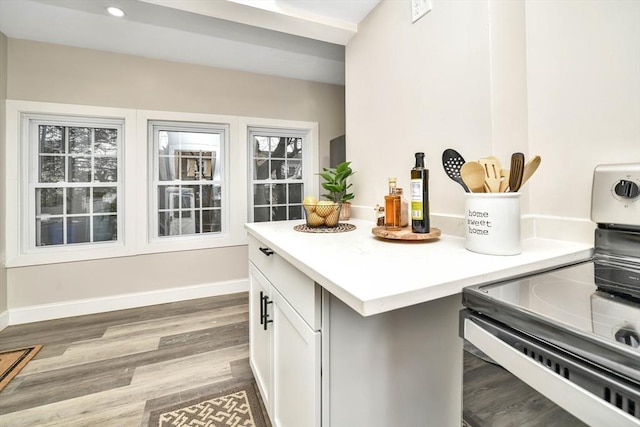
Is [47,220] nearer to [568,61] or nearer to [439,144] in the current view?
[439,144]

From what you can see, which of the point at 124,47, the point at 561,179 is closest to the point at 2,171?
the point at 124,47

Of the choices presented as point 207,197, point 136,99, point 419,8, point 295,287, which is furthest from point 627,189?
point 136,99

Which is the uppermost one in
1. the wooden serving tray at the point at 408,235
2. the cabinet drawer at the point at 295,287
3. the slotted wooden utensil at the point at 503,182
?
the slotted wooden utensil at the point at 503,182

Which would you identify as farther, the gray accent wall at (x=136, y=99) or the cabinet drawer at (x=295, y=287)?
the gray accent wall at (x=136, y=99)

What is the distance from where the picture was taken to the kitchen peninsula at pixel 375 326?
2.15ft

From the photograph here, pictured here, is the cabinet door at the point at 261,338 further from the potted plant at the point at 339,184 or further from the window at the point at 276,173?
the window at the point at 276,173

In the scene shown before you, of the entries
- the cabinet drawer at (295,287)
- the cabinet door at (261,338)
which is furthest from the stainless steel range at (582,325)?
the cabinet door at (261,338)

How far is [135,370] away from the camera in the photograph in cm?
174

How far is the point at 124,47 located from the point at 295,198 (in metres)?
2.13

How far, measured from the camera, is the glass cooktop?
410 mm

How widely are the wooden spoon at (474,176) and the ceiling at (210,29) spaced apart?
1293mm

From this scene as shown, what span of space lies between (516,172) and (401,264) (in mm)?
437

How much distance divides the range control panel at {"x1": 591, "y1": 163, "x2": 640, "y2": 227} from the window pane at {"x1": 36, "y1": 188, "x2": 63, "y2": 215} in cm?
358

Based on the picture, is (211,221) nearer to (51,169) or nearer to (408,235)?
(51,169)
